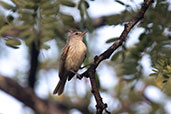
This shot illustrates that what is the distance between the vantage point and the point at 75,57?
4.78 meters

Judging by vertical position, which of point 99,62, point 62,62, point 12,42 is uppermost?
point 62,62

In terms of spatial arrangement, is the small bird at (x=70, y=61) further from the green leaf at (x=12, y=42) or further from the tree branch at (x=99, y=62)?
the tree branch at (x=99, y=62)

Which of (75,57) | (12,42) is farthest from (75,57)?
(12,42)

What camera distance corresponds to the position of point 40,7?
434 centimetres

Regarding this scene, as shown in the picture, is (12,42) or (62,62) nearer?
(12,42)

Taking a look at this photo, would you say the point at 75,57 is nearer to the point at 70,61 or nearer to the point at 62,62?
the point at 70,61

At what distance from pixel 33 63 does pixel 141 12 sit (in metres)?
4.09

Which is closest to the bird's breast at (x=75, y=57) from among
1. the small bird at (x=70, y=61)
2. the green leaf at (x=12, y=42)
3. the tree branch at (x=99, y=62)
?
the small bird at (x=70, y=61)

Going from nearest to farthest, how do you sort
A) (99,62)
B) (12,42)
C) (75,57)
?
(99,62)
(12,42)
(75,57)

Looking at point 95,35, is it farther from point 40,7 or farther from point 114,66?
Answer: point 40,7

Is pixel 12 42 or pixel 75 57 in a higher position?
pixel 75 57

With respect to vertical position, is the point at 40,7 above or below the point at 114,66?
below

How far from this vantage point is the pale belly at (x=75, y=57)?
15.4 ft

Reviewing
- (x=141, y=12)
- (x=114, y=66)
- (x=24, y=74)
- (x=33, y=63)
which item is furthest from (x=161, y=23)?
(x=24, y=74)
